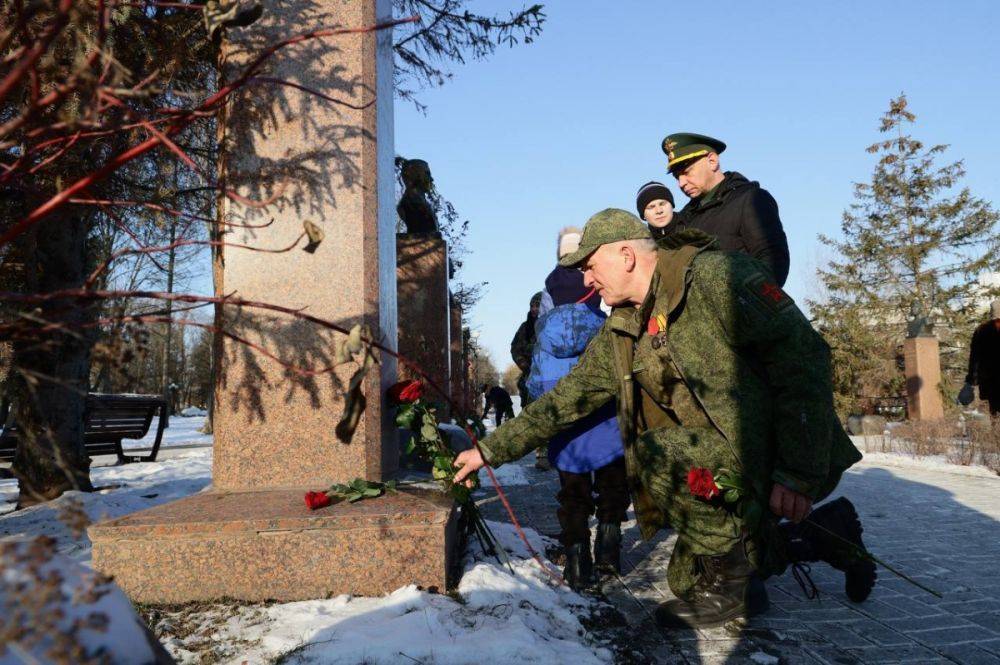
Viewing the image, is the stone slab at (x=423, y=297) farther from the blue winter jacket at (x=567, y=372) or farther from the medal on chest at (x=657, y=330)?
the medal on chest at (x=657, y=330)

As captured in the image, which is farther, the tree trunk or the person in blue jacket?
the tree trunk

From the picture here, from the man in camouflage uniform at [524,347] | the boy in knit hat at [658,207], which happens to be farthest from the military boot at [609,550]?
the man in camouflage uniform at [524,347]

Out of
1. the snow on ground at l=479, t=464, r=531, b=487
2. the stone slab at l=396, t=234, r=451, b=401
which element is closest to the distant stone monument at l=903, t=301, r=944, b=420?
the snow on ground at l=479, t=464, r=531, b=487

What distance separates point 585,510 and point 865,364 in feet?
56.8

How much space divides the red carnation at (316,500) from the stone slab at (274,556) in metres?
0.13

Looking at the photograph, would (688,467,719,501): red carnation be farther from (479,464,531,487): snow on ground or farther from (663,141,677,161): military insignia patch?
(479,464,531,487): snow on ground

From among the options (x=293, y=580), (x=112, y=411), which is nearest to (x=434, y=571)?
(x=293, y=580)

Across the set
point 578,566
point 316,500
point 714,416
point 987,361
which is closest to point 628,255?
point 714,416

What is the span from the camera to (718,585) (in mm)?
2855

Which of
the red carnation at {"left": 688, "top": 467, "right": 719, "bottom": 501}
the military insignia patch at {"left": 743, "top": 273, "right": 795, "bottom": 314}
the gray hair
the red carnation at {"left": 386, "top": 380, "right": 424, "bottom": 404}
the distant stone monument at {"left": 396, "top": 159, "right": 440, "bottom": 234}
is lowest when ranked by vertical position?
the red carnation at {"left": 688, "top": 467, "right": 719, "bottom": 501}

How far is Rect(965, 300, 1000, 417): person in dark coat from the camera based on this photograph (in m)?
7.84

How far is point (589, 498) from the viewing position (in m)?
3.77

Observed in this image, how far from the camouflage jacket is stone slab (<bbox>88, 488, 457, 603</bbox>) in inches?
21.2

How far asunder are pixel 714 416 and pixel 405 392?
64.5 inches
